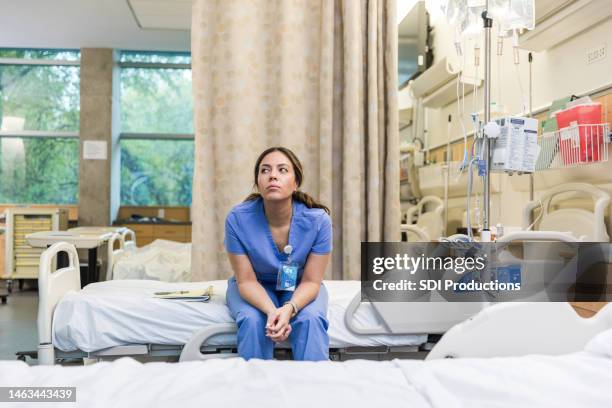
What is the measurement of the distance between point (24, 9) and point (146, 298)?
14.5 ft

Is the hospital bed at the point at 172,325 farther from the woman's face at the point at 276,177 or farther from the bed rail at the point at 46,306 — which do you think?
the woman's face at the point at 276,177

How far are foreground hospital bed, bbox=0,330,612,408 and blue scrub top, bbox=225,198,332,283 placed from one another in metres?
0.88

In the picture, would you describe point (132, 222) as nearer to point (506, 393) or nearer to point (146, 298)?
point (146, 298)

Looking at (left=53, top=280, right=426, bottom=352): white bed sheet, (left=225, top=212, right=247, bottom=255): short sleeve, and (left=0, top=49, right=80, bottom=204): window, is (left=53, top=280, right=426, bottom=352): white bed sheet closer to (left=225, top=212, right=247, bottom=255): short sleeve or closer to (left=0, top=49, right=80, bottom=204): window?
(left=225, top=212, right=247, bottom=255): short sleeve

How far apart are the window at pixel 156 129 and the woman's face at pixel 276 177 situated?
4902mm

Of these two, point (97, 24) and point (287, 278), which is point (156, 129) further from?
point (287, 278)

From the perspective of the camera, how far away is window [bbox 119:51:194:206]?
→ 6.69 meters

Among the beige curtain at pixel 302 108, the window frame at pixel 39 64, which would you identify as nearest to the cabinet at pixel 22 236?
the window frame at pixel 39 64

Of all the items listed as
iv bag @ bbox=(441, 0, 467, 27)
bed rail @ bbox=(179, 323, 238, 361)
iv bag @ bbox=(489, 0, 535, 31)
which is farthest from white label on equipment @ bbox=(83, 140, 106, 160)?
iv bag @ bbox=(489, 0, 535, 31)

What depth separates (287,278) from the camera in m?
1.90

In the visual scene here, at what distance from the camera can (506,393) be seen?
0.91m

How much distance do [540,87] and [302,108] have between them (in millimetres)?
1282

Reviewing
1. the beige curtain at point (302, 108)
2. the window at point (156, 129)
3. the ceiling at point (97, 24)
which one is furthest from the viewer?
the window at point (156, 129)

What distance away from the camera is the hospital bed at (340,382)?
88 centimetres
